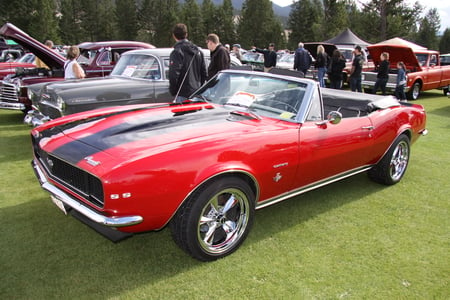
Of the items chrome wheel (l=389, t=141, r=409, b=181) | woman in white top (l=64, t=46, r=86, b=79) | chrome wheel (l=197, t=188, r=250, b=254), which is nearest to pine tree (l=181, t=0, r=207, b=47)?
woman in white top (l=64, t=46, r=86, b=79)

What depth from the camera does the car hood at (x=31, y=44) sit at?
7461 millimetres

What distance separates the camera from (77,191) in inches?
107

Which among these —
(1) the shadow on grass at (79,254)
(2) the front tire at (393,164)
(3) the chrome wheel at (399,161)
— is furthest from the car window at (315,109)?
(3) the chrome wheel at (399,161)

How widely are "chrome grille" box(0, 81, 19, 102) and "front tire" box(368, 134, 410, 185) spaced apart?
738 centimetres

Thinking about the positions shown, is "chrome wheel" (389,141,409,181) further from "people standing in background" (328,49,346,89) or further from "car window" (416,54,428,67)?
"car window" (416,54,428,67)

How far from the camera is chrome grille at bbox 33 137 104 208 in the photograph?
100.0 inches

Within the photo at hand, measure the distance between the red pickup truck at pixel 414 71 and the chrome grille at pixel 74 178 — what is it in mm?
12068

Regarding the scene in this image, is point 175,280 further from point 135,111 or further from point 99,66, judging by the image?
point 99,66

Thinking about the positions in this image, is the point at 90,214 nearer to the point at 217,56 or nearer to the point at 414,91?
the point at 217,56

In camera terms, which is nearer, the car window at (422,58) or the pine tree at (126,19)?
the car window at (422,58)

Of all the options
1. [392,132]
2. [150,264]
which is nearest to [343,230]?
[392,132]

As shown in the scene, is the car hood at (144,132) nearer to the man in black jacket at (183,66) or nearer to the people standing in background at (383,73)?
the man in black jacket at (183,66)

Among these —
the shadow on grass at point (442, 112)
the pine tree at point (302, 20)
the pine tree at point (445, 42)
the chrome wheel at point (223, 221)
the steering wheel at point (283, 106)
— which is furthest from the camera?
the pine tree at point (302, 20)

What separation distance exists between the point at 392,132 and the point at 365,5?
41220mm
